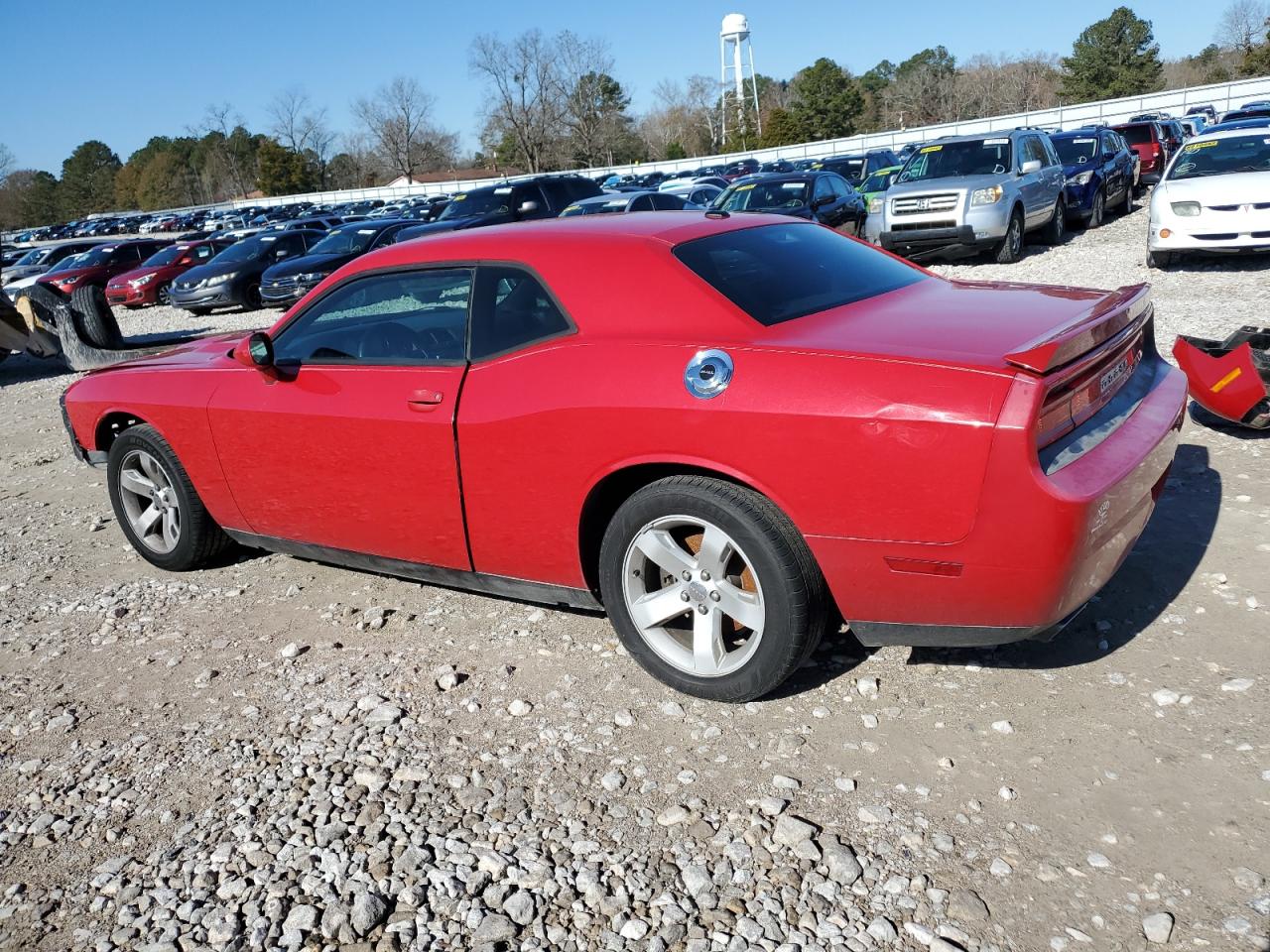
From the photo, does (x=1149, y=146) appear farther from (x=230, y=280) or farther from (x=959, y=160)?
(x=230, y=280)

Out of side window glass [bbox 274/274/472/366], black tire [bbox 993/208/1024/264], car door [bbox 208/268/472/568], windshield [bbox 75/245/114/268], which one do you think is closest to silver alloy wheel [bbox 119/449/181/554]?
car door [bbox 208/268/472/568]

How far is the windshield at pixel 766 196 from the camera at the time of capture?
635 inches

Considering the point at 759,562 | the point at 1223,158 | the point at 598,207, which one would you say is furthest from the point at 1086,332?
the point at 598,207

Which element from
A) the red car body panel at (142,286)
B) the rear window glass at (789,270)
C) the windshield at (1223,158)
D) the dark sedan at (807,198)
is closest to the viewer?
the rear window glass at (789,270)

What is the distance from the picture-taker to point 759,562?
3.17m

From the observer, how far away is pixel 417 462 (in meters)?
3.93

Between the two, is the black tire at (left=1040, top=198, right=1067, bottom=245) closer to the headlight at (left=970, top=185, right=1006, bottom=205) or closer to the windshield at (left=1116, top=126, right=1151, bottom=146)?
the headlight at (left=970, top=185, right=1006, bottom=205)

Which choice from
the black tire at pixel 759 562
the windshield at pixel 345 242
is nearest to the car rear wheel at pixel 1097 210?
the windshield at pixel 345 242

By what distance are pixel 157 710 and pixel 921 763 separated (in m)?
2.78

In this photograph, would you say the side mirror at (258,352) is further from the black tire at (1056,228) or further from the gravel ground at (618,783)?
the black tire at (1056,228)

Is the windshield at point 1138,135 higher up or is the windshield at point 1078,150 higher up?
the windshield at point 1078,150

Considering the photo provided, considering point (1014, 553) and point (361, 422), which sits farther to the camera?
point (361, 422)

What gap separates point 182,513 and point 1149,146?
26069mm

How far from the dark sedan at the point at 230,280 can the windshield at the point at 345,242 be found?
3.60 ft
